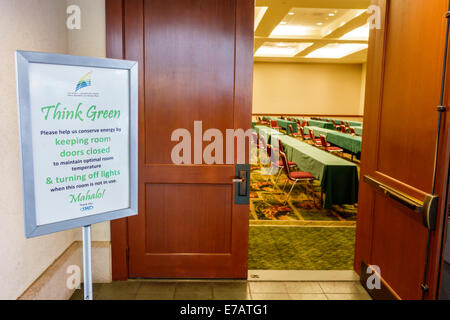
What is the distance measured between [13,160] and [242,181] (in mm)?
1570

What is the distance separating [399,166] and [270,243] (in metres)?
1.84

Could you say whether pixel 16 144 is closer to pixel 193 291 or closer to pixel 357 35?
pixel 193 291

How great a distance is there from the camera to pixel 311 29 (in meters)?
10.7

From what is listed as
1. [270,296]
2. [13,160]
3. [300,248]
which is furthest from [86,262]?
[300,248]

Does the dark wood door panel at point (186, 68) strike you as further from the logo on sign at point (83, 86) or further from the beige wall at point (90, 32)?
the logo on sign at point (83, 86)

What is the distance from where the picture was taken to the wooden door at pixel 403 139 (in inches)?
78.7

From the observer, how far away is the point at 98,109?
1.75m

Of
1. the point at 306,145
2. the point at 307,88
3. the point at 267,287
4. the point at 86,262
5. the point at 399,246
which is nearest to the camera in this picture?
the point at 86,262

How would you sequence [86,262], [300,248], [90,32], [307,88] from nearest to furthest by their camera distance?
1. [86,262]
2. [90,32]
3. [300,248]
4. [307,88]

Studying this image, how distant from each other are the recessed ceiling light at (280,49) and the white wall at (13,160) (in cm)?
1157

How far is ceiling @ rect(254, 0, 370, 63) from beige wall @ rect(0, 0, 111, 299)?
5457mm

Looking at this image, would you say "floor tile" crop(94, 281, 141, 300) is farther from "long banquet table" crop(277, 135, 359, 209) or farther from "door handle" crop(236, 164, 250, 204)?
"long banquet table" crop(277, 135, 359, 209)

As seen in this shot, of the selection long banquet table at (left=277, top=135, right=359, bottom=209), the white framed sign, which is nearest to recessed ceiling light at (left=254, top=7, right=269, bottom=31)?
long banquet table at (left=277, top=135, right=359, bottom=209)
